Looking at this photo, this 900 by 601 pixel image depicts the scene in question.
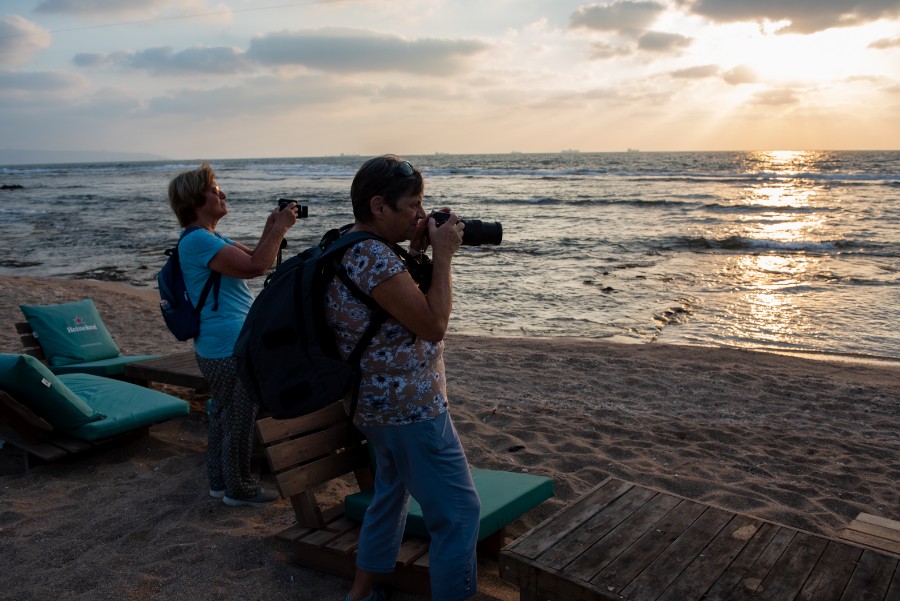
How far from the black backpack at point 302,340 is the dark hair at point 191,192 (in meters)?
1.36

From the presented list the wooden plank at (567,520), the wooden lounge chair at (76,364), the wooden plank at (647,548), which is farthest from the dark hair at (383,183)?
the wooden lounge chair at (76,364)

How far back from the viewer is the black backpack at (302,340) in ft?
7.14

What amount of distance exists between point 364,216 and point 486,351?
5.60 m

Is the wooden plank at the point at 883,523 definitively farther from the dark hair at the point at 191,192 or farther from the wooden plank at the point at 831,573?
the dark hair at the point at 191,192

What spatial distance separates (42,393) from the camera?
4184 millimetres

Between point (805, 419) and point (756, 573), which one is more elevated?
point (756, 573)

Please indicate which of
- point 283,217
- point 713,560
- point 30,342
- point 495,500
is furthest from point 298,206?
point 30,342

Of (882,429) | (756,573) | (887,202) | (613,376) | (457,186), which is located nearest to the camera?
(756,573)

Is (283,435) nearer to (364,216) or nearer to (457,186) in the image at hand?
(364,216)

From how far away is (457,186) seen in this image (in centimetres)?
4209

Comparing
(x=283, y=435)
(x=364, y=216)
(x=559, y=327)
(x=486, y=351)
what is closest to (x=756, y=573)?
(x=364, y=216)

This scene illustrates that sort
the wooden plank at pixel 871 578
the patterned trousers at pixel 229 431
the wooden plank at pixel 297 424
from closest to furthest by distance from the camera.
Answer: the wooden plank at pixel 871 578, the wooden plank at pixel 297 424, the patterned trousers at pixel 229 431

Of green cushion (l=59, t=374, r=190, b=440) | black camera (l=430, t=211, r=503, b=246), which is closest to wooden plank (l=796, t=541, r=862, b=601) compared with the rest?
black camera (l=430, t=211, r=503, b=246)

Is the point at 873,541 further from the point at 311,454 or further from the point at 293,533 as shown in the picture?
the point at 293,533
